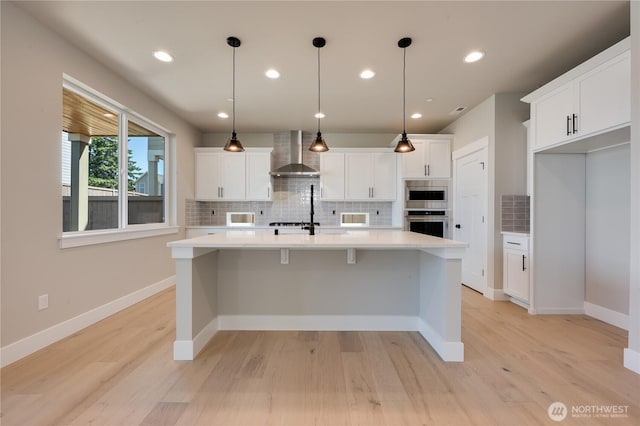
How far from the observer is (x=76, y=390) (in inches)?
66.5

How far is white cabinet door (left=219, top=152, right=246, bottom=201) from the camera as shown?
5.01 m

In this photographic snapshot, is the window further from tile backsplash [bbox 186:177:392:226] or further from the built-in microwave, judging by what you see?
the built-in microwave

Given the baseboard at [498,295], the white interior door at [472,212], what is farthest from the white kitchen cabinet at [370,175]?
the baseboard at [498,295]

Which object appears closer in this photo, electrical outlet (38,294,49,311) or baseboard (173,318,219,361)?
baseboard (173,318,219,361)

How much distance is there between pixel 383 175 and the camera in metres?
4.98

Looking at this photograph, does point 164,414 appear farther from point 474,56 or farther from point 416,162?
point 416,162

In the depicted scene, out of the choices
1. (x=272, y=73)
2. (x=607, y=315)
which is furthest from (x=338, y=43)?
(x=607, y=315)

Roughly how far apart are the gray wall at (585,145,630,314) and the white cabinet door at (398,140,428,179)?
208 cm

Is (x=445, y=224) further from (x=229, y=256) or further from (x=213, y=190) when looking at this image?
(x=213, y=190)

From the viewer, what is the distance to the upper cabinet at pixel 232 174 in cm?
501

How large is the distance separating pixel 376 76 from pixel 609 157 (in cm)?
248

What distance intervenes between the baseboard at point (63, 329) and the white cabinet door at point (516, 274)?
4578 millimetres

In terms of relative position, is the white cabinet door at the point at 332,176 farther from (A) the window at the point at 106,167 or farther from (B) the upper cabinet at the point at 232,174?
(A) the window at the point at 106,167

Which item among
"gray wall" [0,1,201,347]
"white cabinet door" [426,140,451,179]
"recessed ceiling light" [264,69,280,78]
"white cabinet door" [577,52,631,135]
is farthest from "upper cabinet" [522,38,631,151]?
"gray wall" [0,1,201,347]
